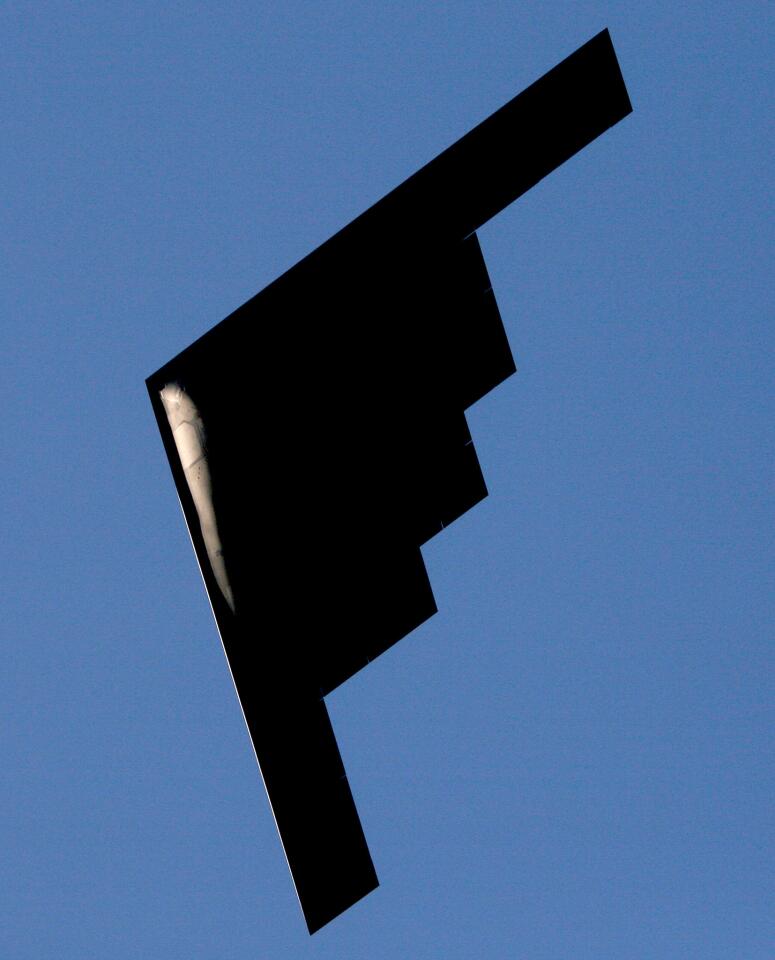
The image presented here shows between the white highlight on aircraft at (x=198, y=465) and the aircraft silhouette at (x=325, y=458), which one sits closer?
the aircraft silhouette at (x=325, y=458)

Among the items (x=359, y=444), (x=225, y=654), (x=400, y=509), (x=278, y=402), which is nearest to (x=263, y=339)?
(x=278, y=402)

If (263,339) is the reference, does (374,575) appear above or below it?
below

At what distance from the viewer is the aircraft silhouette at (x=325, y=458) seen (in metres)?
10.0

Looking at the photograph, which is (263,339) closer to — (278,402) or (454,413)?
(278,402)

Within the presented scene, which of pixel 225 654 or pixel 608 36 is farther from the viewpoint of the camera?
pixel 225 654

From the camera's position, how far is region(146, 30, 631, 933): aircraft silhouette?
33.0 ft

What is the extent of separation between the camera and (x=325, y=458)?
10.2 meters

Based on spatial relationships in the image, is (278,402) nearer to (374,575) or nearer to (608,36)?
(374,575)

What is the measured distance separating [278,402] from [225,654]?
2.11 metres

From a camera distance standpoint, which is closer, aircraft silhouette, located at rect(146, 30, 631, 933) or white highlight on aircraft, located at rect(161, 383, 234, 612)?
aircraft silhouette, located at rect(146, 30, 631, 933)

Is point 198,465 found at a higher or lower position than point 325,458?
higher

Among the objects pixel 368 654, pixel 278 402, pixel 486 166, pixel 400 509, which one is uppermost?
pixel 486 166

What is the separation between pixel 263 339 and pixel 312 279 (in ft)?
2.06

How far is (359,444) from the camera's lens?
33.5ft
